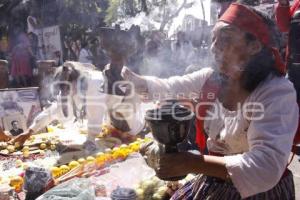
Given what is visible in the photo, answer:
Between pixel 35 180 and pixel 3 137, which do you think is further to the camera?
pixel 3 137

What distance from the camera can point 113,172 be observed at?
4047 millimetres

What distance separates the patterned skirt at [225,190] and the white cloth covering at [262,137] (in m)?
0.18

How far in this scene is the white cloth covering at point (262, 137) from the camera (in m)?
1.60

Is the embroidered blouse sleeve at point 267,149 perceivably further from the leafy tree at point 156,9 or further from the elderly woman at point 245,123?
the leafy tree at point 156,9

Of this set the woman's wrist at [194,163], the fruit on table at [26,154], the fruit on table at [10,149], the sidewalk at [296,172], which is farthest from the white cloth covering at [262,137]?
the fruit on table at [10,149]

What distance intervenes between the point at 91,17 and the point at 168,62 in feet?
7.60

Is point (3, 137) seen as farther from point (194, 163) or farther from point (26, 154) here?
point (194, 163)

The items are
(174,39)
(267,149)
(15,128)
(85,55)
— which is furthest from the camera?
(85,55)

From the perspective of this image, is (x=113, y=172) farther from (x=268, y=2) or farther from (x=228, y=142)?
(x=268, y=2)

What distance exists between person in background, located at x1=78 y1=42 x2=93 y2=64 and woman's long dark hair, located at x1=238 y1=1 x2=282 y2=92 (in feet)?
22.8

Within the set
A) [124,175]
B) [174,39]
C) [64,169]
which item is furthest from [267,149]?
[174,39]

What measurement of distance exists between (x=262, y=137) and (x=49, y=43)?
9.91 metres

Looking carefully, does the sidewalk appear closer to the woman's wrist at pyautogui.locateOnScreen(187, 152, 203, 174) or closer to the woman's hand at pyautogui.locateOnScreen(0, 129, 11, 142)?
the woman's wrist at pyautogui.locateOnScreen(187, 152, 203, 174)

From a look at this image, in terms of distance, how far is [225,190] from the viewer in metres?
1.97
